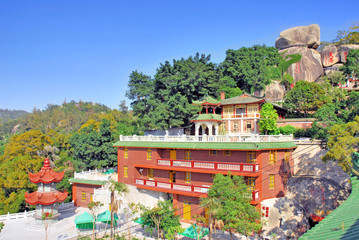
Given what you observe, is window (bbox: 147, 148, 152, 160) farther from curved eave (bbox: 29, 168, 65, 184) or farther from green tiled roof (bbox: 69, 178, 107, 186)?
curved eave (bbox: 29, 168, 65, 184)

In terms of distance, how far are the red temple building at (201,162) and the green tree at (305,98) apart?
1323 cm

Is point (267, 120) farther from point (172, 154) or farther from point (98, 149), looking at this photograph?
point (98, 149)

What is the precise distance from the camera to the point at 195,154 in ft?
82.0

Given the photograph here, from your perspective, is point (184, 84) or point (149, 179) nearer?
point (149, 179)

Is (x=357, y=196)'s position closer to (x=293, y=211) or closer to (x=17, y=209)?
(x=293, y=211)

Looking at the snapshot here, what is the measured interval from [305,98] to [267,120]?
10.4 metres

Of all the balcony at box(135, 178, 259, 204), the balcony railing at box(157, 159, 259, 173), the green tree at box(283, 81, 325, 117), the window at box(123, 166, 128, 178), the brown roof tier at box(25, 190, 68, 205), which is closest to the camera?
the balcony railing at box(157, 159, 259, 173)

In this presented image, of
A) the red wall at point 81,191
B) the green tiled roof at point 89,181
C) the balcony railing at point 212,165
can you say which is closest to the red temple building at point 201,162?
the balcony railing at point 212,165

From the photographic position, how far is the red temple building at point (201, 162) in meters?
21.9

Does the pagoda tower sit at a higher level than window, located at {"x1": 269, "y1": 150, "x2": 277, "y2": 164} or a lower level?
lower

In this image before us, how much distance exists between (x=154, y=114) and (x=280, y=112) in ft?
60.6

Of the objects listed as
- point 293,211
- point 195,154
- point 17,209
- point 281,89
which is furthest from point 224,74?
point 17,209

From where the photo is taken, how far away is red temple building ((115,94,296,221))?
21906 mm

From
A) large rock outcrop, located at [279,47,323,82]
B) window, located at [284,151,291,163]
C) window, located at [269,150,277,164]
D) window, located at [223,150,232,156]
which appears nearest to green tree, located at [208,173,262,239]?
window, located at [223,150,232,156]
